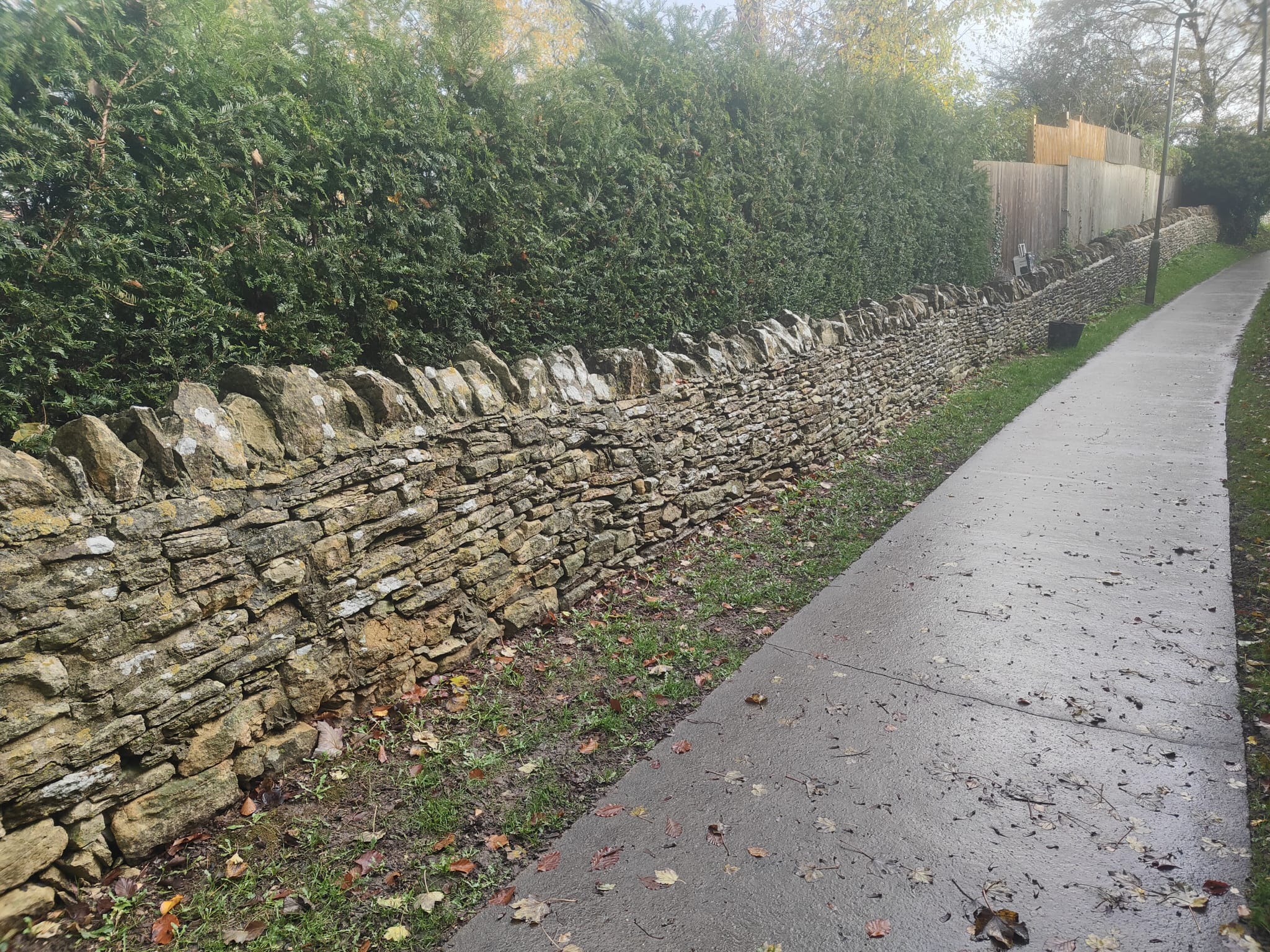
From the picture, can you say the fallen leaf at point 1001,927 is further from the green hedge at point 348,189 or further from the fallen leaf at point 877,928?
the green hedge at point 348,189

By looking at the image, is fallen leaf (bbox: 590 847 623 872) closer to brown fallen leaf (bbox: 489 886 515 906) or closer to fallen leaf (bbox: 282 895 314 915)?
brown fallen leaf (bbox: 489 886 515 906)

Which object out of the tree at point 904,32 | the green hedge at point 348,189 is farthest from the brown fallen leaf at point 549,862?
the tree at point 904,32

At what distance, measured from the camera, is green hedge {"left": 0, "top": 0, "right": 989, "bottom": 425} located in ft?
11.3

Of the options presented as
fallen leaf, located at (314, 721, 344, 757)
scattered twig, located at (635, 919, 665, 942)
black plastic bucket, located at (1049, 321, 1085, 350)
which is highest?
black plastic bucket, located at (1049, 321, 1085, 350)

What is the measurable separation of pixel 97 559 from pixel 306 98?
9.12 feet

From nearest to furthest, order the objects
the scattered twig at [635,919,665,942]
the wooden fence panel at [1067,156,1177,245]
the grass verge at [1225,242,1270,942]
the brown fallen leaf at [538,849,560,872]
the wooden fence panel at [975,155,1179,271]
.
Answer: the scattered twig at [635,919,665,942]
the grass verge at [1225,242,1270,942]
the brown fallen leaf at [538,849,560,872]
the wooden fence panel at [975,155,1179,271]
the wooden fence panel at [1067,156,1177,245]

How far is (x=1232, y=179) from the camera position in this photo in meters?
31.6

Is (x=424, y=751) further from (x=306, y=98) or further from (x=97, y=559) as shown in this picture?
(x=306, y=98)

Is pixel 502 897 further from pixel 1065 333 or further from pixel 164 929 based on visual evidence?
pixel 1065 333

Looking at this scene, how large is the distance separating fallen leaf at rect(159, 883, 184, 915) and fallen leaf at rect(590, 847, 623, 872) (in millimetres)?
1657

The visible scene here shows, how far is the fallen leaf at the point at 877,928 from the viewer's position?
2934mm

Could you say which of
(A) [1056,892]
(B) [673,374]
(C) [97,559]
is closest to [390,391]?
(C) [97,559]

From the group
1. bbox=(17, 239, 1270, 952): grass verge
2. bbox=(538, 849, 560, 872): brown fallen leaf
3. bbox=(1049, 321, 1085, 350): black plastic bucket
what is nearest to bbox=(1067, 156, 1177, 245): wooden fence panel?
bbox=(1049, 321, 1085, 350): black plastic bucket

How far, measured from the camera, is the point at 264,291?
4293mm
